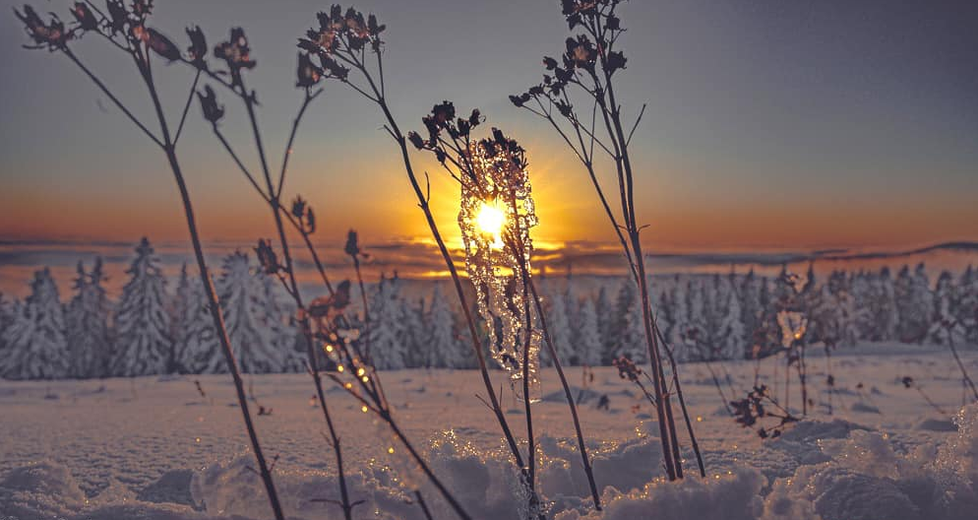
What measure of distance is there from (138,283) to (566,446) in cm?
4209

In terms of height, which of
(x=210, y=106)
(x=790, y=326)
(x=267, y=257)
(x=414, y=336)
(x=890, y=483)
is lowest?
(x=414, y=336)

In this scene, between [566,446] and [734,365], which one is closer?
[566,446]

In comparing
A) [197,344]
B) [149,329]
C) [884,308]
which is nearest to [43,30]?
[197,344]

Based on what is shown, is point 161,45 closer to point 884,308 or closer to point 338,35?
point 338,35

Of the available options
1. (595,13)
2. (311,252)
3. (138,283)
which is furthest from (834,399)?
(138,283)

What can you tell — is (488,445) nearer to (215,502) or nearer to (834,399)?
(215,502)

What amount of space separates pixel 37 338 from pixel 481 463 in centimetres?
4929

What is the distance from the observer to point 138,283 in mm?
39562

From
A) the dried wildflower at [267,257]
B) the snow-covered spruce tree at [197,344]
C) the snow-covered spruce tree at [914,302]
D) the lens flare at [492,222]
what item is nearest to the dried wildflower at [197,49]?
the dried wildflower at [267,257]

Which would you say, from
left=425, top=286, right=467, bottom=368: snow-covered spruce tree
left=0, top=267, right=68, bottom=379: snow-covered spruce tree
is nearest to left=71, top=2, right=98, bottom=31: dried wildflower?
left=0, top=267, right=68, bottom=379: snow-covered spruce tree

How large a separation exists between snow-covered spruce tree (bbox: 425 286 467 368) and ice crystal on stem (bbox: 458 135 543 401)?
50916mm

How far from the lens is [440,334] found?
177 ft

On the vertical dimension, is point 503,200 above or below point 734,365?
above

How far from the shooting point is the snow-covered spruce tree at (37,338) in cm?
4175
